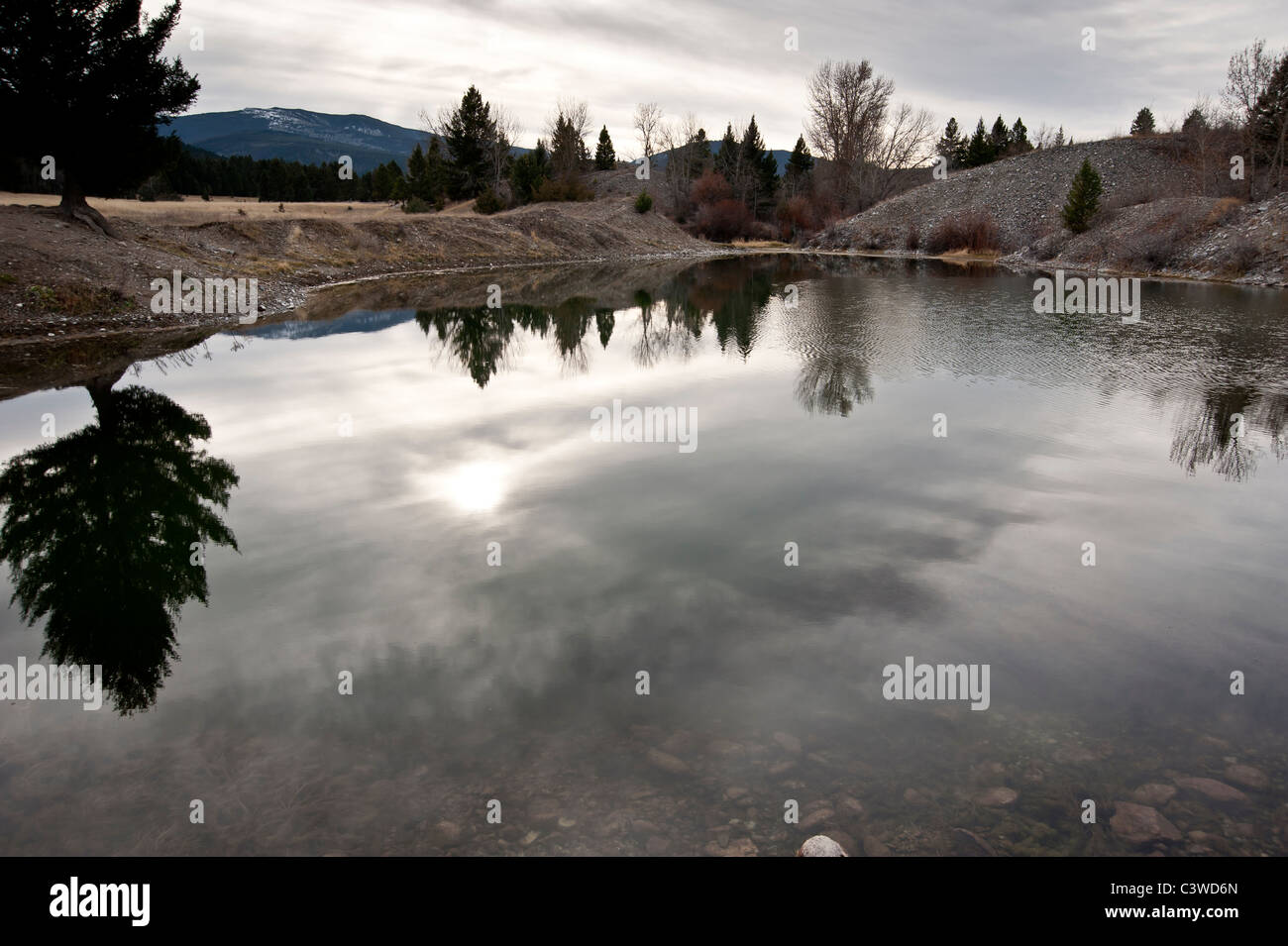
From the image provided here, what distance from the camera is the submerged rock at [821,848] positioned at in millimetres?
4457

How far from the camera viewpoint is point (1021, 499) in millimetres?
9969

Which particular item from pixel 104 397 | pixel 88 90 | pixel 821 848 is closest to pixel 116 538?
pixel 104 397

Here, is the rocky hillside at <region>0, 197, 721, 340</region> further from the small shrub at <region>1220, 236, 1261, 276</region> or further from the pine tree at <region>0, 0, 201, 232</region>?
the small shrub at <region>1220, 236, 1261, 276</region>

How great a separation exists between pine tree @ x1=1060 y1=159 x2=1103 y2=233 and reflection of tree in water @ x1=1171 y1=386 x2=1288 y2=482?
1755 inches

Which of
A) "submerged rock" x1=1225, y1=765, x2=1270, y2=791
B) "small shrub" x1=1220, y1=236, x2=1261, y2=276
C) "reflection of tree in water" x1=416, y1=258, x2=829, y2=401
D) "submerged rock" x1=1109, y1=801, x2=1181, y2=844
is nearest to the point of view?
"submerged rock" x1=1109, y1=801, x2=1181, y2=844

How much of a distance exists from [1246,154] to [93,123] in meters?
69.3

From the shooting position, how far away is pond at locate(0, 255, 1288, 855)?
491 cm

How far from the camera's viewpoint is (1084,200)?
5316cm

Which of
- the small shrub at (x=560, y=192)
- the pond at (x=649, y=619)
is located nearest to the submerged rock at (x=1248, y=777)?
the pond at (x=649, y=619)

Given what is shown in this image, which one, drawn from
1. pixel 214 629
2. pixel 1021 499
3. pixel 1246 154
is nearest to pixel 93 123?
pixel 214 629

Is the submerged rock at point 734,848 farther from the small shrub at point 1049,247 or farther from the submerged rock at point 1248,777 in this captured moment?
the small shrub at point 1049,247

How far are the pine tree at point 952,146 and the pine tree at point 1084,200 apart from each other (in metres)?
67.8

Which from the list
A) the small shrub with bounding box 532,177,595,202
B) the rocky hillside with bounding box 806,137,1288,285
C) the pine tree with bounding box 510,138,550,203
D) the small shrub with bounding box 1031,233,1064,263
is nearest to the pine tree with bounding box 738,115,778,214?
the rocky hillside with bounding box 806,137,1288,285
